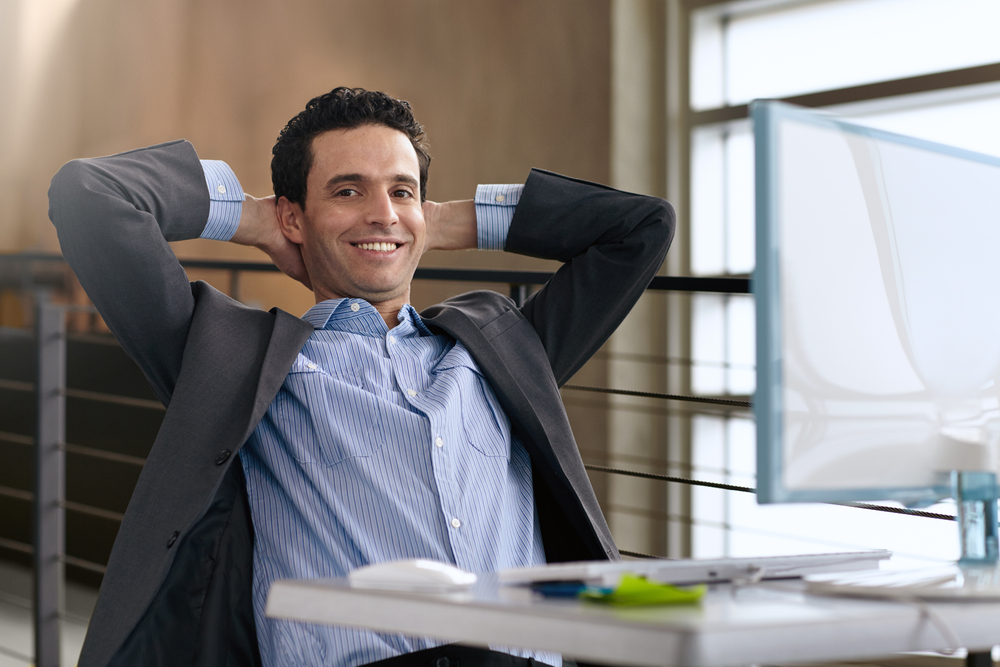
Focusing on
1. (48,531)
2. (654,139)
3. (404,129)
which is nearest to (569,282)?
(404,129)

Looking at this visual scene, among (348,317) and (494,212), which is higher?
Result: (494,212)

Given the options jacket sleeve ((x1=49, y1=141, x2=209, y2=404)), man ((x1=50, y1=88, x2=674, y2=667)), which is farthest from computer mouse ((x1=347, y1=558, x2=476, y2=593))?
jacket sleeve ((x1=49, y1=141, x2=209, y2=404))

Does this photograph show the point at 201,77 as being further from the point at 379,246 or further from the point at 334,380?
the point at 334,380

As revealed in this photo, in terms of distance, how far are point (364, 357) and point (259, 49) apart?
4.07 metres

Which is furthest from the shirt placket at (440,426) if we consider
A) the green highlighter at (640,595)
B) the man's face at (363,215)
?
the green highlighter at (640,595)

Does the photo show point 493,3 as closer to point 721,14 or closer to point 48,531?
point 721,14

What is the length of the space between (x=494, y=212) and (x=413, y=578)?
3.24ft

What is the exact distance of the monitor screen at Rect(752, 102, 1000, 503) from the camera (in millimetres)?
578

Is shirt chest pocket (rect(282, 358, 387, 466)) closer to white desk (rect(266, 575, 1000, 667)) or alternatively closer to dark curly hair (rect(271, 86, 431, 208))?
dark curly hair (rect(271, 86, 431, 208))

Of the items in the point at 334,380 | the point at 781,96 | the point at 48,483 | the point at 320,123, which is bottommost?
the point at 48,483

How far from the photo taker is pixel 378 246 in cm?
134

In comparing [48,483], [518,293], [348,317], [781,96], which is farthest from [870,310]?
[781,96]

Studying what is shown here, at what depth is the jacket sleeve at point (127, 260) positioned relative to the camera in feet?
3.73

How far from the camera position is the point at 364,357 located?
1217 mm
